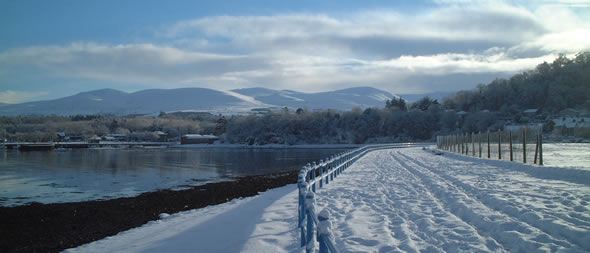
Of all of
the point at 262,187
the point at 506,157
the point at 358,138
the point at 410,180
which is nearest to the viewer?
the point at 410,180

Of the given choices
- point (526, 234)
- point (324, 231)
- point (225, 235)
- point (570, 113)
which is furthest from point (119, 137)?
point (324, 231)

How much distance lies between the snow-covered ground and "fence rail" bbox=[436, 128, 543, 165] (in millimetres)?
6876

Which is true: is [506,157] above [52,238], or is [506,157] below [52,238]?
above

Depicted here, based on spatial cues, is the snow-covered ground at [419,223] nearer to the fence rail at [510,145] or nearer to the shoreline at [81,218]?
the shoreline at [81,218]

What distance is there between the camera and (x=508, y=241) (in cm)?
699

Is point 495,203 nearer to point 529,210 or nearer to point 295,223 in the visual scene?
point 529,210

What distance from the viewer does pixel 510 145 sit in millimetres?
23125

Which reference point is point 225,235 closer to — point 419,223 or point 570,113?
point 419,223

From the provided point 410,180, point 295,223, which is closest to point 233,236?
point 295,223

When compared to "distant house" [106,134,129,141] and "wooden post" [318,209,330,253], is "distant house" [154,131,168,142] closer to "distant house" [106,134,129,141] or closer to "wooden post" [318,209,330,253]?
"distant house" [106,134,129,141]

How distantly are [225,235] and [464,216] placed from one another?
5.12 metres

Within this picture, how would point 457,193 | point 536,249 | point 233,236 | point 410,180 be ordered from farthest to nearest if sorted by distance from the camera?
point 410,180
point 457,193
point 233,236
point 536,249

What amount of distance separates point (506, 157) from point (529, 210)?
62.5 feet

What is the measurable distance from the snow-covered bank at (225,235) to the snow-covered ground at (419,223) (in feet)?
0.07
